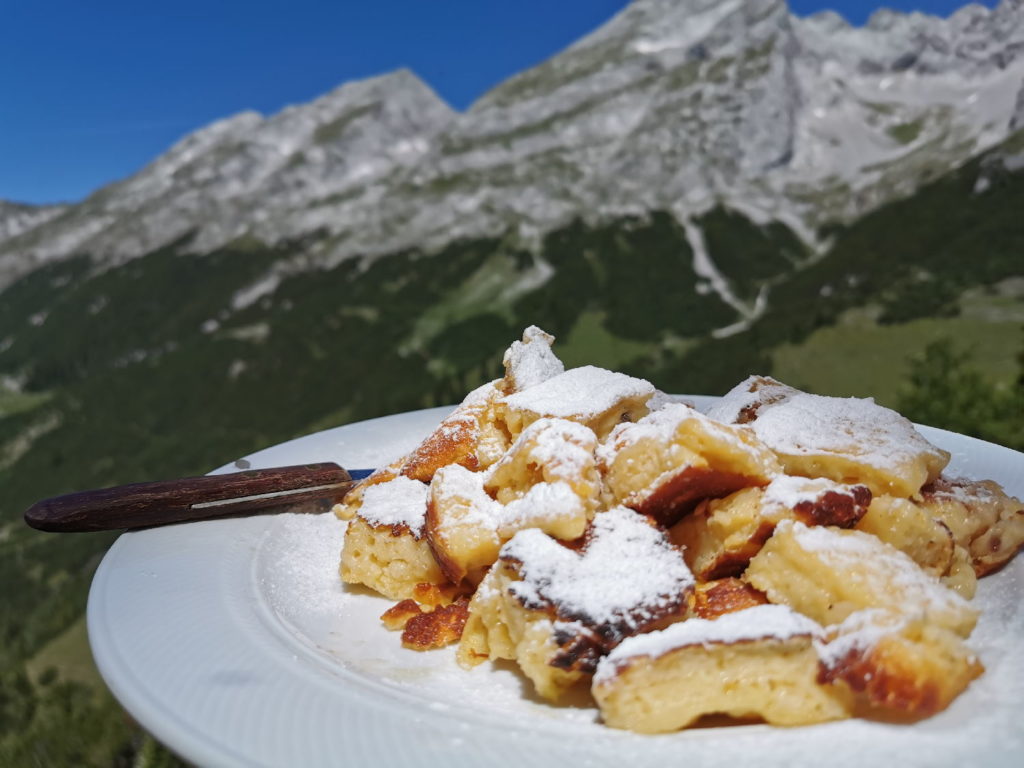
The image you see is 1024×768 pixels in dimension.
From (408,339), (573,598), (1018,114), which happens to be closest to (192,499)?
(573,598)

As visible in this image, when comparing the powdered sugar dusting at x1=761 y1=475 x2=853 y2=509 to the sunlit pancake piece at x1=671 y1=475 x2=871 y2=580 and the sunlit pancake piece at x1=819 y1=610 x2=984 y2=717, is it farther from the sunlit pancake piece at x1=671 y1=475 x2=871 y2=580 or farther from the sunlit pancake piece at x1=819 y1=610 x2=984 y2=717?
the sunlit pancake piece at x1=819 y1=610 x2=984 y2=717

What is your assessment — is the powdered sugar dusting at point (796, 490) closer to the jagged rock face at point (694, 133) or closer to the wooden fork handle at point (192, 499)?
the wooden fork handle at point (192, 499)

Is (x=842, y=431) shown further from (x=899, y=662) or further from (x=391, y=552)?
(x=391, y=552)

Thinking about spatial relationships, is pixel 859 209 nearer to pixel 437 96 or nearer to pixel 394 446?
pixel 394 446

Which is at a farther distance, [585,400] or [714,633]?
[585,400]

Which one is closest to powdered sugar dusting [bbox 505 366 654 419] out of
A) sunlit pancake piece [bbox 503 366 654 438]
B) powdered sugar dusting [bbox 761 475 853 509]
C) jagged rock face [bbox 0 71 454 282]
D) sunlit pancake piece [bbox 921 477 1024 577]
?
sunlit pancake piece [bbox 503 366 654 438]

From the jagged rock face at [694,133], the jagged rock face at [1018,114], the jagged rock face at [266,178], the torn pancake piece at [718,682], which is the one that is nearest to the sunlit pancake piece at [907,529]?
the torn pancake piece at [718,682]
